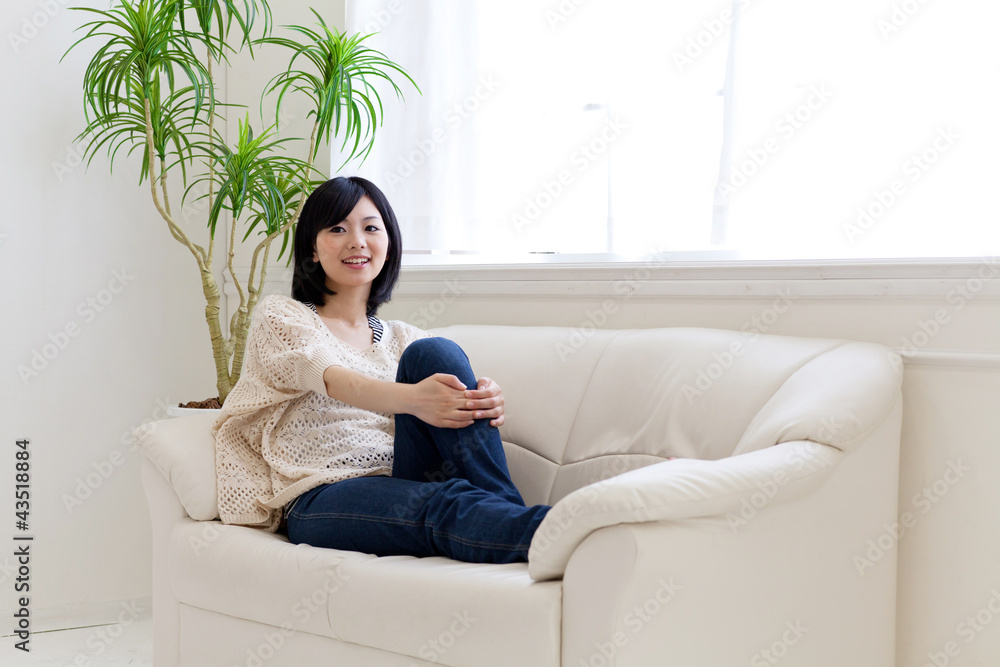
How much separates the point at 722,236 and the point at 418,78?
41.6 inches

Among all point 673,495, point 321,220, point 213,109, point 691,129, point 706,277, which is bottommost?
point 673,495

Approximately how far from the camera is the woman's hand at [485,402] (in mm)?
1602

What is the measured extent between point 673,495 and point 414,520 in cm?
53

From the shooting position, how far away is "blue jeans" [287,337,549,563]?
141 centimetres

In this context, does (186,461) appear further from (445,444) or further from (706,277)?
(706,277)

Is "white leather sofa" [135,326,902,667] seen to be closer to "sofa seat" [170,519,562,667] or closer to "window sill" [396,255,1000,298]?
"sofa seat" [170,519,562,667]

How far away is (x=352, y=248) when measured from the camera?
1924 millimetres

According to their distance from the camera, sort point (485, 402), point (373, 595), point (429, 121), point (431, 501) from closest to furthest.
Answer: point (373, 595) → point (431, 501) → point (485, 402) → point (429, 121)

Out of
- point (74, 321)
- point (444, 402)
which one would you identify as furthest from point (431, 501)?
point (74, 321)

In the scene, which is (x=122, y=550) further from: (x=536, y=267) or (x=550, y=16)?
(x=550, y=16)

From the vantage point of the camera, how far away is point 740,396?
1.62 m

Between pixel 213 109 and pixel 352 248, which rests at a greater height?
pixel 213 109

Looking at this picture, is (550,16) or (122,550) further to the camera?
(122,550)

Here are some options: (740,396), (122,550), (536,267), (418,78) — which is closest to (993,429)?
(740,396)
